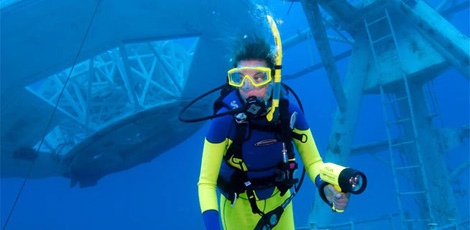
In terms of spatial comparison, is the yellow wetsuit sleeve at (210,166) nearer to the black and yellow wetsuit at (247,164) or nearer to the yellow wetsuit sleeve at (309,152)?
the black and yellow wetsuit at (247,164)

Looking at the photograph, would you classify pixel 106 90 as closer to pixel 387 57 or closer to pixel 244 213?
pixel 387 57

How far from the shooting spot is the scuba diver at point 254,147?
243 cm

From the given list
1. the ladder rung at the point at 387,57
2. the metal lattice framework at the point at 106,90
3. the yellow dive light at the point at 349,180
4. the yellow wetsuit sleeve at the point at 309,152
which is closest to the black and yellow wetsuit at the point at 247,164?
the yellow wetsuit sleeve at the point at 309,152

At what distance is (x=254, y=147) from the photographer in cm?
260

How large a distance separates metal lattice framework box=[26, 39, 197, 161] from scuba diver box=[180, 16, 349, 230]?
9.04 meters

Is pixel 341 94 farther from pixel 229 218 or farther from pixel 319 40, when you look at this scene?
pixel 229 218

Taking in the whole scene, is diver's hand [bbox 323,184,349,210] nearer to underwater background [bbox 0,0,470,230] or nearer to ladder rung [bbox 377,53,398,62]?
ladder rung [bbox 377,53,398,62]

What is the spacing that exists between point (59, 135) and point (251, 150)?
43.6 feet

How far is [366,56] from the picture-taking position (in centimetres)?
882

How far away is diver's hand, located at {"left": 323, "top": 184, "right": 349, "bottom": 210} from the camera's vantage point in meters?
2.03

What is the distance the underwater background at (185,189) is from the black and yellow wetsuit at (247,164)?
920 inches

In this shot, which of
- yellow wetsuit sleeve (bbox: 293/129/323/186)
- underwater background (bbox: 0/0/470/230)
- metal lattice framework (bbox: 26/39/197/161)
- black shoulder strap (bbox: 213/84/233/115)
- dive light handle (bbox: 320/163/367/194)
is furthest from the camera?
underwater background (bbox: 0/0/470/230)

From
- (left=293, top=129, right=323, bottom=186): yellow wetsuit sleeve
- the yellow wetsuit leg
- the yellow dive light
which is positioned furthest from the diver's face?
the yellow wetsuit leg

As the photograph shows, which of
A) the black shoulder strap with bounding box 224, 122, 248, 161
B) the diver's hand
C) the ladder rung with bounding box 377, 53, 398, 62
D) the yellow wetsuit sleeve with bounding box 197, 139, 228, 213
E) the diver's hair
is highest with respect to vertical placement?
the ladder rung with bounding box 377, 53, 398, 62
